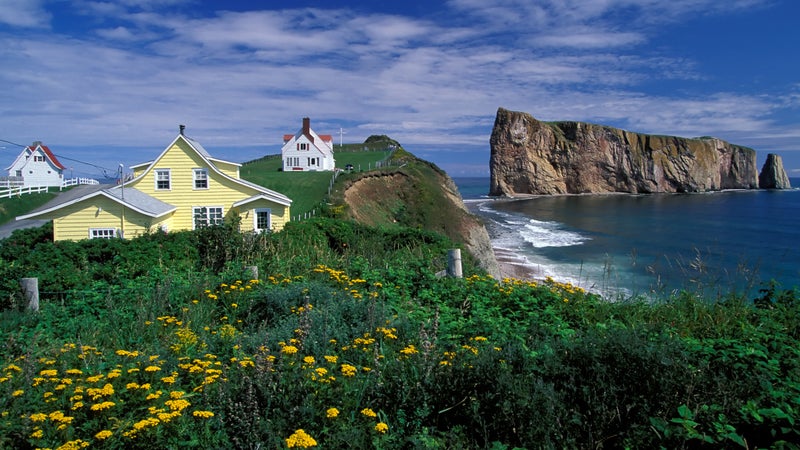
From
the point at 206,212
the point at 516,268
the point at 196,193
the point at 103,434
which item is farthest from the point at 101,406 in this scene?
the point at 516,268

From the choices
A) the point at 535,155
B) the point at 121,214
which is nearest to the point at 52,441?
the point at 121,214

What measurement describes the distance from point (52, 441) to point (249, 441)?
157 centimetres

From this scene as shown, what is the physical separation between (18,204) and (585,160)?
377 feet

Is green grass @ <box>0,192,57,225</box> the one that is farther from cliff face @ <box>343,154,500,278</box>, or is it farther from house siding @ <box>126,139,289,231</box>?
cliff face @ <box>343,154,500,278</box>

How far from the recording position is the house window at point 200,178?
25.4 metres

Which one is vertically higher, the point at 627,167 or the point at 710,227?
the point at 627,167

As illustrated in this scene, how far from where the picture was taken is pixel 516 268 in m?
31.0

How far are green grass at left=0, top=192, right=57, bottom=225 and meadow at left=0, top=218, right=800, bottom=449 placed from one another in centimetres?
3123

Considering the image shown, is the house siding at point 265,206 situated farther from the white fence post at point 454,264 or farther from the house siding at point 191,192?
the white fence post at point 454,264

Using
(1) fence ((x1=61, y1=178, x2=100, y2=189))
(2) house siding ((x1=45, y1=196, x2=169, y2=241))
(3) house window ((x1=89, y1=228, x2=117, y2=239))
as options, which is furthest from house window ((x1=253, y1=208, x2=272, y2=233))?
(1) fence ((x1=61, y1=178, x2=100, y2=189))

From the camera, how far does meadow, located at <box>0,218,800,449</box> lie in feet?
11.9

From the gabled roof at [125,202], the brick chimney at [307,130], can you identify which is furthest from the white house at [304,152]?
the gabled roof at [125,202]

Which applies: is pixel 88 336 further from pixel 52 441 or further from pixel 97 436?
pixel 97 436

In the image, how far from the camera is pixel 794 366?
4422 mm
